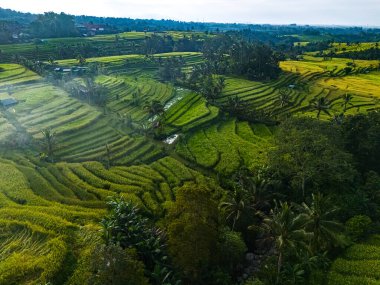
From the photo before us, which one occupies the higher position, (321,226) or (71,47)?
(321,226)

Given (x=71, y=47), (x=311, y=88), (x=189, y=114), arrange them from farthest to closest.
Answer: (x=71, y=47), (x=311, y=88), (x=189, y=114)

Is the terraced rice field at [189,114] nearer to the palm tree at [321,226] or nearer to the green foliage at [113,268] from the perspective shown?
the palm tree at [321,226]

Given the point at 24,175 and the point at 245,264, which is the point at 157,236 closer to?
the point at 245,264

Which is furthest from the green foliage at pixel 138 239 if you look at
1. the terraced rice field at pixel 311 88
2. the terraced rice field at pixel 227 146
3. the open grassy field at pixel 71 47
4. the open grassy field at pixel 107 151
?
the open grassy field at pixel 71 47

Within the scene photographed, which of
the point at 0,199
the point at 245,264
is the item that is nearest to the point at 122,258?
the point at 245,264

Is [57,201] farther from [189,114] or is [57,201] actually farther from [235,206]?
[189,114]

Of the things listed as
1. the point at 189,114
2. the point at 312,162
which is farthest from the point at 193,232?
the point at 189,114
